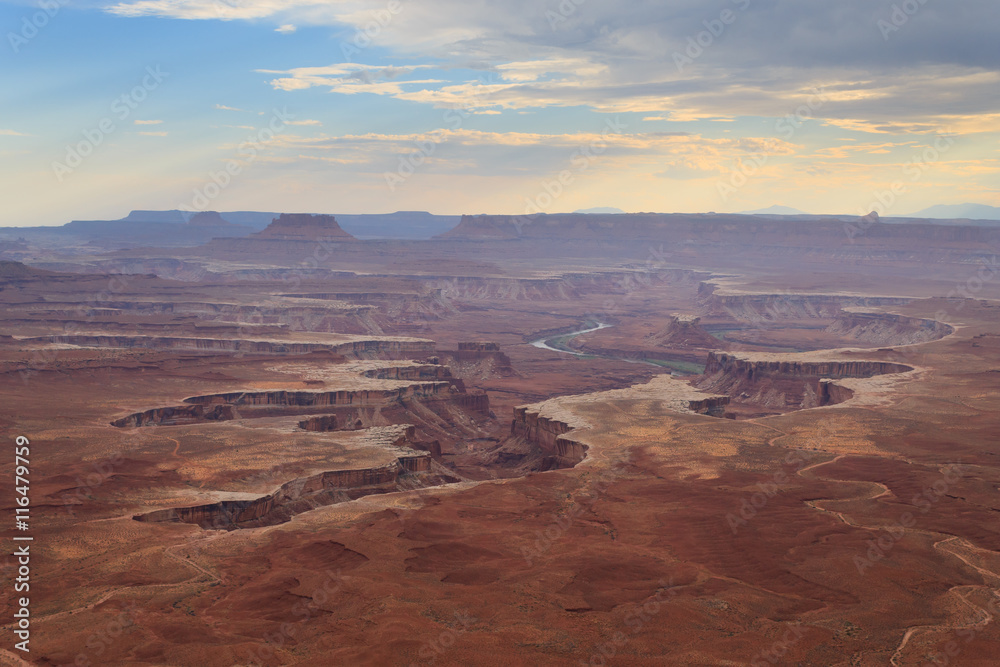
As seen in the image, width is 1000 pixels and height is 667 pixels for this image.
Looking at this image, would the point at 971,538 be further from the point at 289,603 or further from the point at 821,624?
the point at 289,603

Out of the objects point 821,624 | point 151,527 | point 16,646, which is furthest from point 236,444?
point 821,624
